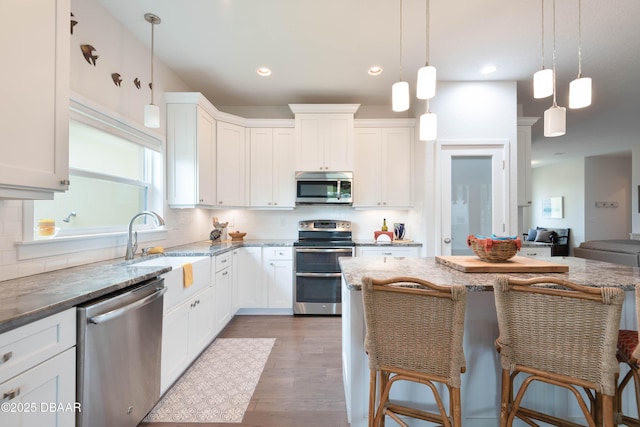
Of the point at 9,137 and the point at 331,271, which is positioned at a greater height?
the point at 9,137

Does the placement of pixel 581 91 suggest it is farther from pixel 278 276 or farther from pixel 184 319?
A: pixel 278 276

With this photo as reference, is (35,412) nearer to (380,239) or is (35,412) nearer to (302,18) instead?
(302,18)

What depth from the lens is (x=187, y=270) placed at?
2.16m

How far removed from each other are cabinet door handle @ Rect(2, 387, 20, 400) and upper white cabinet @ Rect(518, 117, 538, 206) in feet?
14.5

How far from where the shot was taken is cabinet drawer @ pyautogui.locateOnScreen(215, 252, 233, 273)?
286cm

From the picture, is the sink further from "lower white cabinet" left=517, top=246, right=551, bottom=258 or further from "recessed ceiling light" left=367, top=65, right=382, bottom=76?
"lower white cabinet" left=517, top=246, right=551, bottom=258

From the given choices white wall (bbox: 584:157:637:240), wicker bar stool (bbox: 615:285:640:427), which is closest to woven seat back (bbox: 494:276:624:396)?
wicker bar stool (bbox: 615:285:640:427)

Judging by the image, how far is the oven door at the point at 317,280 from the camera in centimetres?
348

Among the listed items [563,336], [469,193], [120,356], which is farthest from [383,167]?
[120,356]

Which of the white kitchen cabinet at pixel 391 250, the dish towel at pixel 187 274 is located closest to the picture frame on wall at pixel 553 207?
the white kitchen cabinet at pixel 391 250

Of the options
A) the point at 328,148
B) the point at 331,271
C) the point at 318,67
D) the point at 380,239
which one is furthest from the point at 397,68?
the point at 331,271

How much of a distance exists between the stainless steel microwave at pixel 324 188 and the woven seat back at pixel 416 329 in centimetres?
252

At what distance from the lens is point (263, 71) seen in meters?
3.16

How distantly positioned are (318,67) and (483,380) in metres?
3.06
